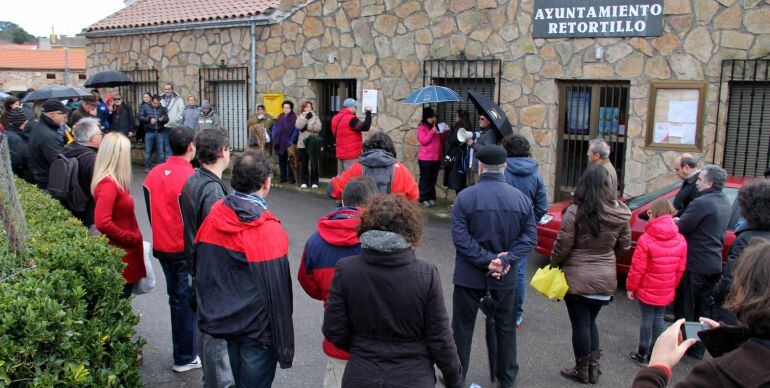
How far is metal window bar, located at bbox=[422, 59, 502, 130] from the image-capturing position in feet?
36.4

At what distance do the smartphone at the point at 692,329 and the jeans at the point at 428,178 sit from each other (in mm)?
9289

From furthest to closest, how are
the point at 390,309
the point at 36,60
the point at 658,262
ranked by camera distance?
the point at 36,60, the point at 658,262, the point at 390,309

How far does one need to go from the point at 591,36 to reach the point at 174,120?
9.19m

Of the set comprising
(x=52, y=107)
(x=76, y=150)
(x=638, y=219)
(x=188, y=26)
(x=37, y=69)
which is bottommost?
(x=638, y=219)

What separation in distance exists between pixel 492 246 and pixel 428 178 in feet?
23.2

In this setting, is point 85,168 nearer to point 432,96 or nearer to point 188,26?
point 432,96

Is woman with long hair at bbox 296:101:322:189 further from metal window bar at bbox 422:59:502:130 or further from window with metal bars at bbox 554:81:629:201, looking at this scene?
window with metal bars at bbox 554:81:629:201

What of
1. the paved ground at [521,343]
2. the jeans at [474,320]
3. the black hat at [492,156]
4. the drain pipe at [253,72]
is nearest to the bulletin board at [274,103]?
the drain pipe at [253,72]

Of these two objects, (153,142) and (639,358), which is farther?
(153,142)

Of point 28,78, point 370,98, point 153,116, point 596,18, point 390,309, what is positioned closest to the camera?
point 390,309

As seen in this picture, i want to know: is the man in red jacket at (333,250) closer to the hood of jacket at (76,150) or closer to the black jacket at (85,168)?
the black jacket at (85,168)

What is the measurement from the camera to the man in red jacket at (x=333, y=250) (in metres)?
3.44

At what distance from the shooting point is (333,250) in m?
3.48

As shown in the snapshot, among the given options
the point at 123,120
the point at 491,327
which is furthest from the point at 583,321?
the point at 123,120
